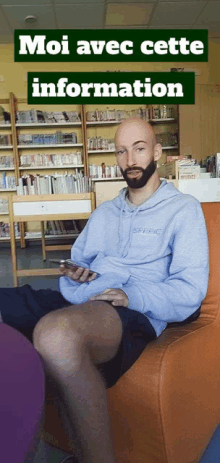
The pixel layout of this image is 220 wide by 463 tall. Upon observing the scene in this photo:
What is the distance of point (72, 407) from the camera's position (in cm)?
80

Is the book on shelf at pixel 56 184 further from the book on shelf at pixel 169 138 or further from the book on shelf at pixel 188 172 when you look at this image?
the book on shelf at pixel 188 172

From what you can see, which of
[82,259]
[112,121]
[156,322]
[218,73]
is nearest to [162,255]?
[156,322]

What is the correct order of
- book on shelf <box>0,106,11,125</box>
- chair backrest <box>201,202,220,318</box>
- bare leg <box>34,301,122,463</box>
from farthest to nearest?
book on shelf <box>0,106,11,125</box> → chair backrest <box>201,202,220,318</box> → bare leg <box>34,301,122,463</box>

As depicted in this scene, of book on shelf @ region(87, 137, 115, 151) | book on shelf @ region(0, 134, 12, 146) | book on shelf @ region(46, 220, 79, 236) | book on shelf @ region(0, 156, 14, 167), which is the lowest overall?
book on shelf @ region(46, 220, 79, 236)

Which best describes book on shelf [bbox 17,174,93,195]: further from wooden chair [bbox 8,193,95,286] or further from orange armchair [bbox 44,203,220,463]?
orange armchair [bbox 44,203,220,463]

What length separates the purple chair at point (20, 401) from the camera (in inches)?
20.3

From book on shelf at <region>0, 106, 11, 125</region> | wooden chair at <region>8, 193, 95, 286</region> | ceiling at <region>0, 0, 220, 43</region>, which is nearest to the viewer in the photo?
wooden chair at <region>8, 193, 95, 286</region>

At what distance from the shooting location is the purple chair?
1.69ft

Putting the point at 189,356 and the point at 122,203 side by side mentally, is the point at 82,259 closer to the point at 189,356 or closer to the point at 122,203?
the point at 122,203

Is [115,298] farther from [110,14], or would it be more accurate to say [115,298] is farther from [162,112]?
[162,112]

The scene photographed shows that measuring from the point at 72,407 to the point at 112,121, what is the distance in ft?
18.4

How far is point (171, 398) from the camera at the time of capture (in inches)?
37.7

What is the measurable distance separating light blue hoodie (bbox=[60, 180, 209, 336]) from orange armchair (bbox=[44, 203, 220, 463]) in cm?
9

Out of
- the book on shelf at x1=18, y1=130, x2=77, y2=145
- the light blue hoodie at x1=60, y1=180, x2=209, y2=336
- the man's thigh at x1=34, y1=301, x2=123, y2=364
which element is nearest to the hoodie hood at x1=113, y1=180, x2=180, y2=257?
the light blue hoodie at x1=60, y1=180, x2=209, y2=336
